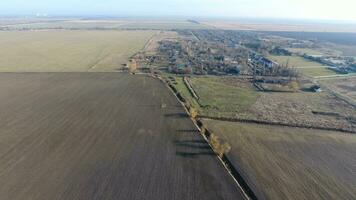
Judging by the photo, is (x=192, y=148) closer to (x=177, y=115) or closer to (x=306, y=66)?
(x=177, y=115)

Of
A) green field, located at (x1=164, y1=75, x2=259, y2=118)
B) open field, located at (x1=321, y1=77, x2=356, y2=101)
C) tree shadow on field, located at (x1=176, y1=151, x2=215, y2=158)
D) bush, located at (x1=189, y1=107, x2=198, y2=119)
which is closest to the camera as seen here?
tree shadow on field, located at (x1=176, y1=151, x2=215, y2=158)

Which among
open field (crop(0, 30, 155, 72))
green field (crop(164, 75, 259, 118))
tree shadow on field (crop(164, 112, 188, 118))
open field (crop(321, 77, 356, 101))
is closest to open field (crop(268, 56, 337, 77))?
open field (crop(321, 77, 356, 101))

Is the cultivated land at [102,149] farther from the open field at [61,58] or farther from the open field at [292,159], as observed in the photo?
the open field at [61,58]

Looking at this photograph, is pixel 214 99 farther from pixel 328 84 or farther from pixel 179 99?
pixel 328 84

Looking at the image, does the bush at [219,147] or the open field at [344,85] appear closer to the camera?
the bush at [219,147]

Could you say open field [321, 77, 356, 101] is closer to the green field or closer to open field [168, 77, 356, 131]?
open field [168, 77, 356, 131]

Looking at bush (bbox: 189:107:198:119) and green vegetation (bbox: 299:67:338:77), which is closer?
bush (bbox: 189:107:198:119)

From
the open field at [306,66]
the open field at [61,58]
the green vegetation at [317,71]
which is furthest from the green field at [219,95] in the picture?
the open field at [61,58]
